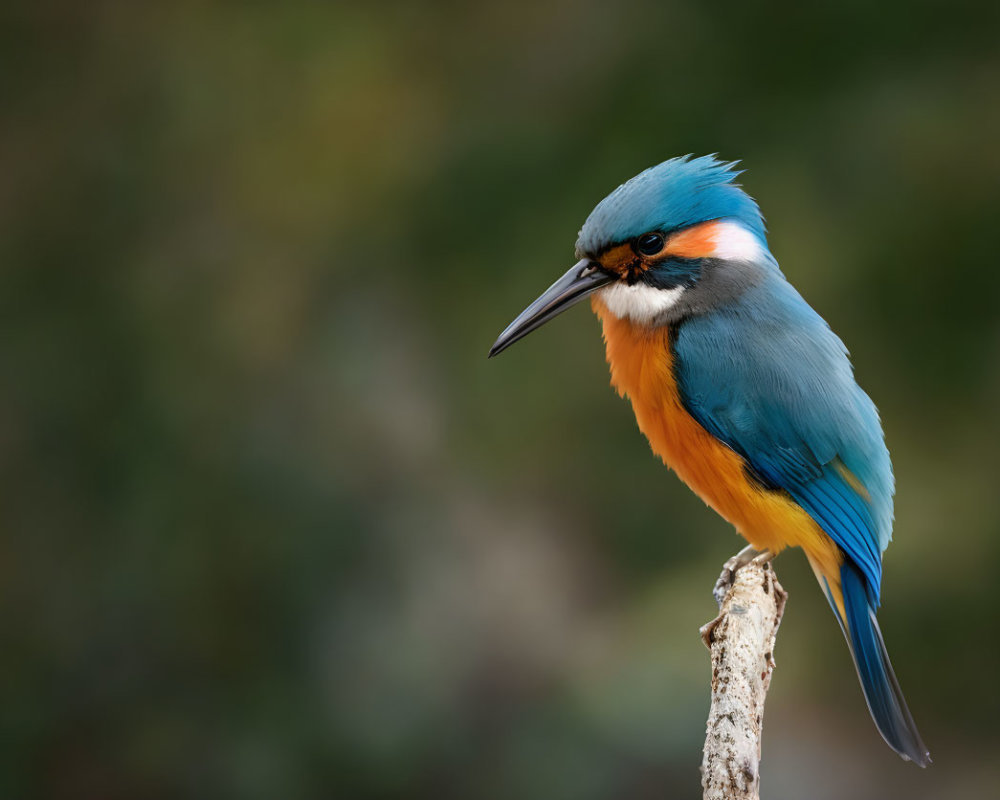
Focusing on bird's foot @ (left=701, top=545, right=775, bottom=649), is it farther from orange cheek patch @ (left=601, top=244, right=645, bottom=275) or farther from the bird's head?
orange cheek patch @ (left=601, top=244, right=645, bottom=275)

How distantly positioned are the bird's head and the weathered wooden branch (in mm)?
803

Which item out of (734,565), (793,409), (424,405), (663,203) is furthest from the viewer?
(424,405)

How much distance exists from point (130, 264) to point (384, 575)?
2.21m

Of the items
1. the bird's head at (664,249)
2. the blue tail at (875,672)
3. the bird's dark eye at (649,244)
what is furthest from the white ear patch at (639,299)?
the blue tail at (875,672)

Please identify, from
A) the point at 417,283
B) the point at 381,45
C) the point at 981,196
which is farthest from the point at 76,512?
the point at 981,196

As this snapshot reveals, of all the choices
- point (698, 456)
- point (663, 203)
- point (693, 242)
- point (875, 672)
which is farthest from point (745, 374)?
point (875, 672)

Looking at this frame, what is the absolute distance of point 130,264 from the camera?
6.04 metres

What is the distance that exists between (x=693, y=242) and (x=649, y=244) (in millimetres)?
127

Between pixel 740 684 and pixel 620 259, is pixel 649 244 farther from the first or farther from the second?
pixel 740 684

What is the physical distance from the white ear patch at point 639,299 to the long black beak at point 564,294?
5 cm

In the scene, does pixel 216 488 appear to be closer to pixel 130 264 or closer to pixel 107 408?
pixel 107 408

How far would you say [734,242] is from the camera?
3047mm

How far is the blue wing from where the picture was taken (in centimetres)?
298

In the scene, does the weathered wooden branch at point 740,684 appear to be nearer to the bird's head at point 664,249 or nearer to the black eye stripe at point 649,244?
the bird's head at point 664,249
